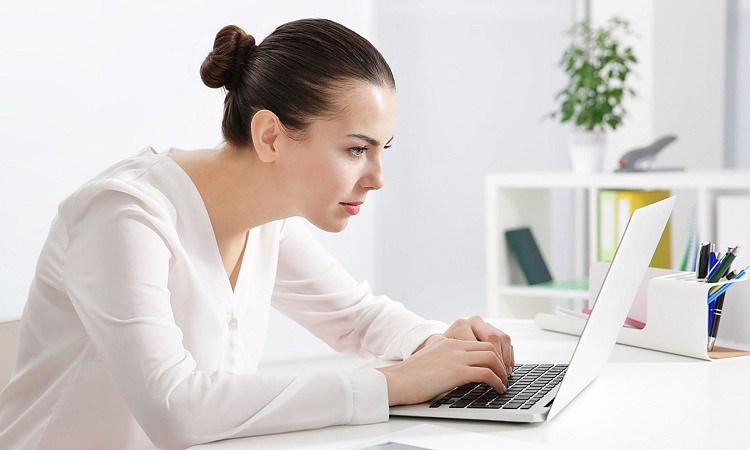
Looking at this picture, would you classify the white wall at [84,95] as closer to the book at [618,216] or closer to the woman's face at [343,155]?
the book at [618,216]

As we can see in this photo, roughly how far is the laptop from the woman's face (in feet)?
1.06

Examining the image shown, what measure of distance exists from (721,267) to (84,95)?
2.45 m

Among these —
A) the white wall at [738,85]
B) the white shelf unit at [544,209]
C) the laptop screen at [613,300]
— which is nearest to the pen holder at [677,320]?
the laptop screen at [613,300]

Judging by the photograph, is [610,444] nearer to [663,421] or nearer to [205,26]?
[663,421]

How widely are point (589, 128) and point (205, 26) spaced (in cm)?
152

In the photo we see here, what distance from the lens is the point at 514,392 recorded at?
1262mm

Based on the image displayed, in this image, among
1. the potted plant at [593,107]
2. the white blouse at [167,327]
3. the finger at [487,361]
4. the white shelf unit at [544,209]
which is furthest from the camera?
the potted plant at [593,107]

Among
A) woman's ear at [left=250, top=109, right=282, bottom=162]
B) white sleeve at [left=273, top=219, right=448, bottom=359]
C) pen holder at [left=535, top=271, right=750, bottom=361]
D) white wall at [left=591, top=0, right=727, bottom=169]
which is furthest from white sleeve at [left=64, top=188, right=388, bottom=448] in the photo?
white wall at [left=591, top=0, right=727, bottom=169]

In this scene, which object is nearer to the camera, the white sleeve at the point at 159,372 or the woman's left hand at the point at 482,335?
the white sleeve at the point at 159,372

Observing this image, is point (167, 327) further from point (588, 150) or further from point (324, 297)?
point (588, 150)

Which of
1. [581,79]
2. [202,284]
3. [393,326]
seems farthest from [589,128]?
[202,284]

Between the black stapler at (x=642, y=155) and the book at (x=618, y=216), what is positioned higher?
the black stapler at (x=642, y=155)

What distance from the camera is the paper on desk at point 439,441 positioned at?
3.44 ft

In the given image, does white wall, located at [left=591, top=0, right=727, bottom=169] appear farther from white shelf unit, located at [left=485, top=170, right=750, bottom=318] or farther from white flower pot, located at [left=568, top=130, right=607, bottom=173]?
white flower pot, located at [left=568, top=130, right=607, bottom=173]
